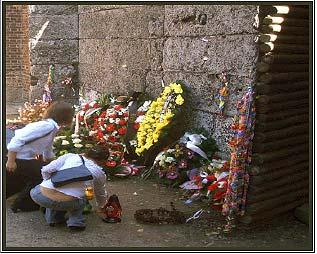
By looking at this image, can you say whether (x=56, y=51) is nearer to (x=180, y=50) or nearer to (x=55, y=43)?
(x=55, y=43)

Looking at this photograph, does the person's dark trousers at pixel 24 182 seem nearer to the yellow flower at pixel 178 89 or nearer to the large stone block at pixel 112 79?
the yellow flower at pixel 178 89

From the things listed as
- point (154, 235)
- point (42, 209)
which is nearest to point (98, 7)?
point (42, 209)

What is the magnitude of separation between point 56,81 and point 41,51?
70 centimetres

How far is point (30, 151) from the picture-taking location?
506 cm

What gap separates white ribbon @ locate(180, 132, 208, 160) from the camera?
19.8 feet

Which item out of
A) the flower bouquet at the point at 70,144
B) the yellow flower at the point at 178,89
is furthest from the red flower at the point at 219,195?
the flower bouquet at the point at 70,144

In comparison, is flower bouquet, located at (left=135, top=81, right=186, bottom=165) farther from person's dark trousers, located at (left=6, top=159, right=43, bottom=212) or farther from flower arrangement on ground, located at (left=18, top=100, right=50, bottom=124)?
flower arrangement on ground, located at (left=18, top=100, right=50, bottom=124)

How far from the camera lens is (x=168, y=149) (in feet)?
20.8

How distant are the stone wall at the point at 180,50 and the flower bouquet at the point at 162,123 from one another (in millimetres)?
224

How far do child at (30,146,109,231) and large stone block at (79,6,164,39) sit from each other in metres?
3.23

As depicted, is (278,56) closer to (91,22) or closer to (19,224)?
(19,224)

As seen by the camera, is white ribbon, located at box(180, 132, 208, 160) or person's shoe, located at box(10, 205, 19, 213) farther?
white ribbon, located at box(180, 132, 208, 160)

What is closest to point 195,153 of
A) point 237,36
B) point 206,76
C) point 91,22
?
point 206,76

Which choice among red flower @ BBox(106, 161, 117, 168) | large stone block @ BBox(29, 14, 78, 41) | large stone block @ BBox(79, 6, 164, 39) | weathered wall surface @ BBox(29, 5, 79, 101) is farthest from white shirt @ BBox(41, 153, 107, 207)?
large stone block @ BBox(29, 14, 78, 41)
